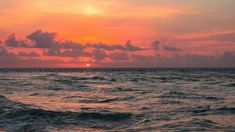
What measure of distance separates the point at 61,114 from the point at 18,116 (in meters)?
2.06

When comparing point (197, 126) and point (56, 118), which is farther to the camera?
point (56, 118)

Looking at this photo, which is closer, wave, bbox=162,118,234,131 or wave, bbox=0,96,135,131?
wave, bbox=162,118,234,131

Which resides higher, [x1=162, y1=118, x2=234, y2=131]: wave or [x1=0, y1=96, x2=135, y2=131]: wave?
[x1=162, y1=118, x2=234, y2=131]: wave

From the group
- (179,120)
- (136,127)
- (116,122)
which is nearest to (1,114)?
(116,122)

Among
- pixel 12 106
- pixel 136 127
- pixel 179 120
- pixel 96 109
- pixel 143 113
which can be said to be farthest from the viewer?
pixel 12 106

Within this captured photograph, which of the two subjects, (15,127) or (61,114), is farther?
(61,114)

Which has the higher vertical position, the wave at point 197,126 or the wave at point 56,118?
the wave at point 197,126

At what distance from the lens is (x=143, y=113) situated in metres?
17.8

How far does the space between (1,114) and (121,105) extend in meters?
6.60

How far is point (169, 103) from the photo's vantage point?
21.3m

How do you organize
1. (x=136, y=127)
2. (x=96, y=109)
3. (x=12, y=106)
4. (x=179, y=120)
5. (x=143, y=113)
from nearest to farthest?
(x=136, y=127) < (x=179, y=120) < (x=143, y=113) < (x=96, y=109) < (x=12, y=106)

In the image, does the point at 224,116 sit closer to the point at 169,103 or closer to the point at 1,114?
the point at 169,103

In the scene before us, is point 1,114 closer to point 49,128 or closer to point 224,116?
point 49,128

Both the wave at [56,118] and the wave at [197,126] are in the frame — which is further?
the wave at [56,118]
